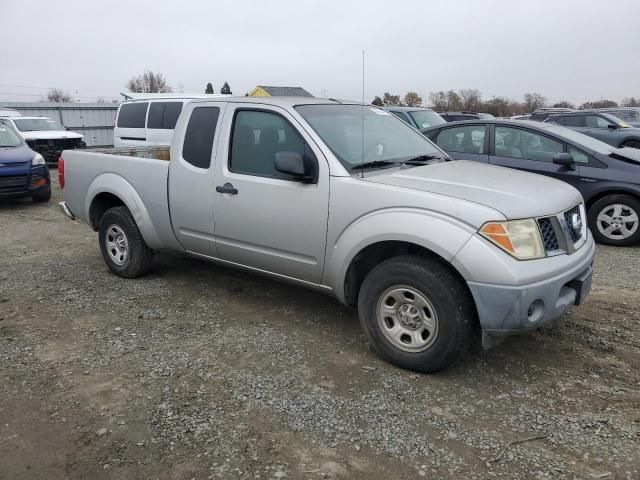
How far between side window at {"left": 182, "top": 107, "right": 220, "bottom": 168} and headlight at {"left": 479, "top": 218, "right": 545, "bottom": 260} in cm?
250

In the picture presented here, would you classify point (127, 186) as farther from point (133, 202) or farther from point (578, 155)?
point (578, 155)

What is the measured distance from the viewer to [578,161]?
22.7 ft

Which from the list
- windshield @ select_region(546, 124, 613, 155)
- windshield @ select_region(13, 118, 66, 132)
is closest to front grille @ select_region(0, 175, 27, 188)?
windshield @ select_region(13, 118, 66, 132)

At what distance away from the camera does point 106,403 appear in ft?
10.6

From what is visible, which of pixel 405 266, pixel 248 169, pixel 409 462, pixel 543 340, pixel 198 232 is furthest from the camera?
pixel 198 232

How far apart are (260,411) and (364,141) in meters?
2.23

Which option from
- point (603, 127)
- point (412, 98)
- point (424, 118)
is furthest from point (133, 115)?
point (412, 98)

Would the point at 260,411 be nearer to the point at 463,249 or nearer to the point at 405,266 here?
the point at 405,266

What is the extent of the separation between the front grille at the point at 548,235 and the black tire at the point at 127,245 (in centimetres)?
379

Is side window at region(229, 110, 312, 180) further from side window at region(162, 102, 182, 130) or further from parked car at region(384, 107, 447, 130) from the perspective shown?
parked car at region(384, 107, 447, 130)

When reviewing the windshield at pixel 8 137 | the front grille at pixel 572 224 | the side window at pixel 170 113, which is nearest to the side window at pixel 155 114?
the side window at pixel 170 113

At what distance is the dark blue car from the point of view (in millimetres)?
9641

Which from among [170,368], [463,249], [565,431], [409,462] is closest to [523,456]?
[565,431]

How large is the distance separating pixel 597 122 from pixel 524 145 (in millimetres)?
8703
